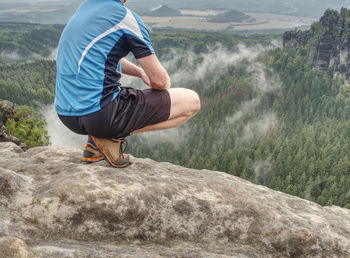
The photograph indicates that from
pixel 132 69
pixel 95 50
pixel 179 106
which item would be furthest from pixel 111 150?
pixel 95 50

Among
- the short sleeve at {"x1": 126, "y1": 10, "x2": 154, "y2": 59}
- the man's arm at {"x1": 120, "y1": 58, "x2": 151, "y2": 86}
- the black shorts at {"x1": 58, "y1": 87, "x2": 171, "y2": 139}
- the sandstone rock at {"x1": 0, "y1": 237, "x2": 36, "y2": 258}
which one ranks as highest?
the short sleeve at {"x1": 126, "y1": 10, "x2": 154, "y2": 59}

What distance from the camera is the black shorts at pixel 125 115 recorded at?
511 centimetres

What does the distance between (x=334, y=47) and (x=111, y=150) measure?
189m

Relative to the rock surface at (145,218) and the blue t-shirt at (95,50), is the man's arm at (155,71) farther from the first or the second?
the rock surface at (145,218)

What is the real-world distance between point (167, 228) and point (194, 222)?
0.52 metres

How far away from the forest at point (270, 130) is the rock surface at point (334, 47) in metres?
5.41

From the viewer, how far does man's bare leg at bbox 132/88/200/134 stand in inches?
230

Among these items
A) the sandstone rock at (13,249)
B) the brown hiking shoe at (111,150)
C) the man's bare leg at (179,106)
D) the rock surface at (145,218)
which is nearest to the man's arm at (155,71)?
the man's bare leg at (179,106)

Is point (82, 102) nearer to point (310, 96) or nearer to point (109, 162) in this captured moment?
point (109, 162)

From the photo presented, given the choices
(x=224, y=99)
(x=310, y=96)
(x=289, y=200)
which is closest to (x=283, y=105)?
(x=310, y=96)

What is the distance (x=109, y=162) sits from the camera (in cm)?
624

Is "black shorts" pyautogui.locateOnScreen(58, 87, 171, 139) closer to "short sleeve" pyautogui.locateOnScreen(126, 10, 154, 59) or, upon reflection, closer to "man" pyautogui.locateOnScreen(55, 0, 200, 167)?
"man" pyautogui.locateOnScreen(55, 0, 200, 167)

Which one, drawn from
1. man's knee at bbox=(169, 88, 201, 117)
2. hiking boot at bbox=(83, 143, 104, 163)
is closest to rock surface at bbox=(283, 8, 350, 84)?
man's knee at bbox=(169, 88, 201, 117)

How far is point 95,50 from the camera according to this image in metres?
4.57
